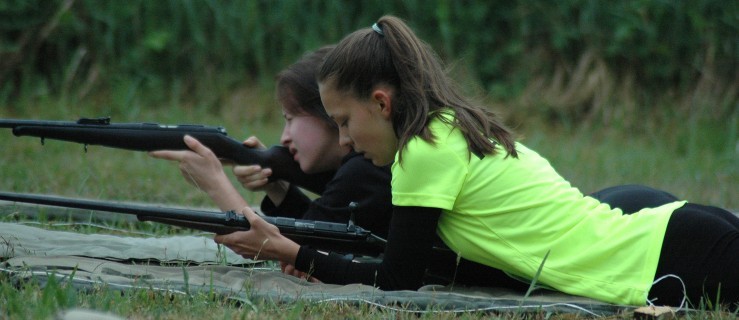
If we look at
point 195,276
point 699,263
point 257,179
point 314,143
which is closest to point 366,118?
point 314,143

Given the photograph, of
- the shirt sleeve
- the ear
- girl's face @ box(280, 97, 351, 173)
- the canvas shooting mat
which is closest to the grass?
the canvas shooting mat

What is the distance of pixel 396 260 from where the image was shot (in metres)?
3.33

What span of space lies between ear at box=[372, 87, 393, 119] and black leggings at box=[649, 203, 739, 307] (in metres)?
1.02

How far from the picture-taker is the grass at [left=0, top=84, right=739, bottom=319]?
310 centimetres

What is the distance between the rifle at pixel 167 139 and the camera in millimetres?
4145

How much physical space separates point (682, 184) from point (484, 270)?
3569mm

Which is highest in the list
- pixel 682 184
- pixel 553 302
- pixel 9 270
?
pixel 682 184

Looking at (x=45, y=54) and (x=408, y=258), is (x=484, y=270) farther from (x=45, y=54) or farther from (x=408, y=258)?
(x=45, y=54)

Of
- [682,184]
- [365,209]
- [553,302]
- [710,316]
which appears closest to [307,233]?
[365,209]

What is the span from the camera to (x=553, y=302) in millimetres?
3307

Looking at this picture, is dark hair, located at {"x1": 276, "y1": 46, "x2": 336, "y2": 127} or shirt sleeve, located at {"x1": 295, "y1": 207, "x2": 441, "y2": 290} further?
dark hair, located at {"x1": 276, "y1": 46, "x2": 336, "y2": 127}


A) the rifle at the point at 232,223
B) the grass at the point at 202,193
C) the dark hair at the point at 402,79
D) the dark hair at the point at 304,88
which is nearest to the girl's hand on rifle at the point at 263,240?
the rifle at the point at 232,223

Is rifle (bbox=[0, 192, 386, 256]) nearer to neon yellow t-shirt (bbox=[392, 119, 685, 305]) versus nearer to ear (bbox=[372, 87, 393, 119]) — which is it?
neon yellow t-shirt (bbox=[392, 119, 685, 305])

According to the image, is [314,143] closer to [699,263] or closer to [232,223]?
[232,223]
